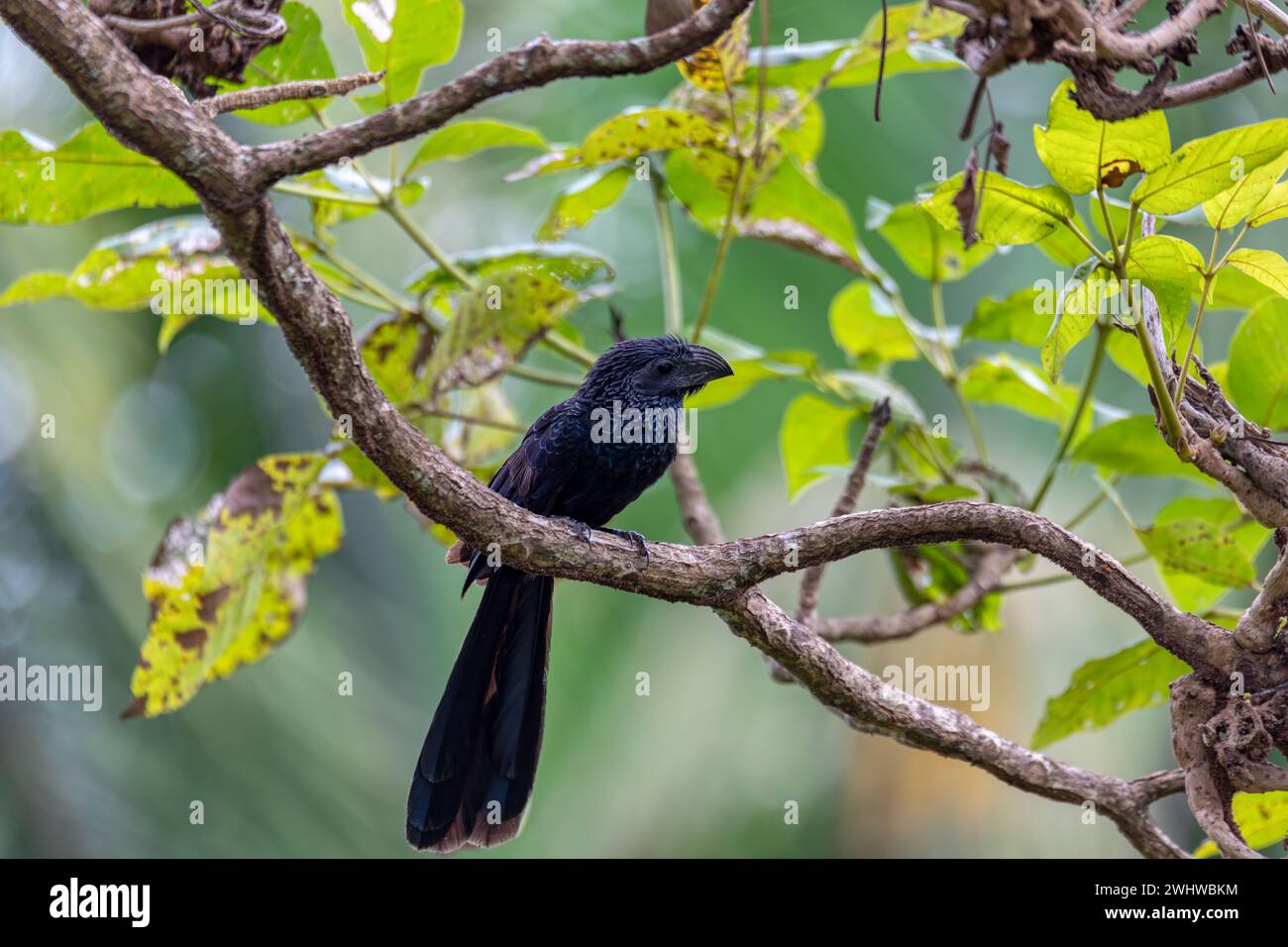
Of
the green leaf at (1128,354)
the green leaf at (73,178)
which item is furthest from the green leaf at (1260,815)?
the green leaf at (73,178)

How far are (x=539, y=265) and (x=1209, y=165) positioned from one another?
1.67 meters

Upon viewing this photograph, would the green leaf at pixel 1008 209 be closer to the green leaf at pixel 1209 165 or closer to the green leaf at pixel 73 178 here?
the green leaf at pixel 1209 165

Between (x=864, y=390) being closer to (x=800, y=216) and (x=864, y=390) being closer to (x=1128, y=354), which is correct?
(x=800, y=216)

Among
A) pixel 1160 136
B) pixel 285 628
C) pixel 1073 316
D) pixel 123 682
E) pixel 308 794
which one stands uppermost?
pixel 1160 136

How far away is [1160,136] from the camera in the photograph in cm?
178

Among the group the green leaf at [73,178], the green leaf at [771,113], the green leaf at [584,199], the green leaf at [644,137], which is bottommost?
the green leaf at [73,178]

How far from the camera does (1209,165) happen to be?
1.78 meters

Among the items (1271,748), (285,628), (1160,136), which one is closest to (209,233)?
(285,628)

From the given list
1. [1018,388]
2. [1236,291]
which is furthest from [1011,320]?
[1236,291]

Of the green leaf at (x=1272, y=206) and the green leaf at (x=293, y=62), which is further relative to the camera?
the green leaf at (x=293, y=62)

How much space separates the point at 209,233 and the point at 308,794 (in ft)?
13.6

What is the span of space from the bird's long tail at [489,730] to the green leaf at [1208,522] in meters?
1.56

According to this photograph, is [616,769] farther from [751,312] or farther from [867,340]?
[867,340]

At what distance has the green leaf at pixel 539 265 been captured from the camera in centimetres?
295
